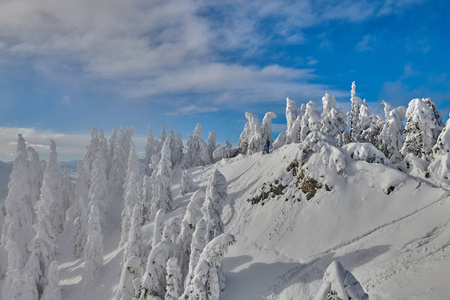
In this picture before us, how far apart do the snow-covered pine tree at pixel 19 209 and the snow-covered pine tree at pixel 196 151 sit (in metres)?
27.8

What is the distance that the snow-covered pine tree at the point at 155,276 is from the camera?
1594 cm

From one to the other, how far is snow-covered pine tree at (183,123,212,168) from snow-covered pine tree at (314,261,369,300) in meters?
48.2

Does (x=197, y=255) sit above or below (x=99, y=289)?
above

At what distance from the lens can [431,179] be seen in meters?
17.7

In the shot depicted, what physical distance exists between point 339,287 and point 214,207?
37.9 ft

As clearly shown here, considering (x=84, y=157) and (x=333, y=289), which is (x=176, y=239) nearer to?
(x=333, y=289)

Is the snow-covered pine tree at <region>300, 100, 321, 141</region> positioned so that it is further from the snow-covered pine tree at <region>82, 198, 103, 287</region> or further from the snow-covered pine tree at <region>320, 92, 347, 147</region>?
the snow-covered pine tree at <region>82, 198, 103, 287</region>

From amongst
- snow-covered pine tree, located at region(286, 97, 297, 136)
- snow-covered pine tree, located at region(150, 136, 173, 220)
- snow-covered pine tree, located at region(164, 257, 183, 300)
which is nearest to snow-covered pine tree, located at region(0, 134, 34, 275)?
snow-covered pine tree, located at region(150, 136, 173, 220)

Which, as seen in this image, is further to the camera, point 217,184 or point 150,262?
point 217,184

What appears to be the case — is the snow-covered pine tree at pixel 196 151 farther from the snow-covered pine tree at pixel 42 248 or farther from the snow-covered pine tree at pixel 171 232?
the snow-covered pine tree at pixel 171 232

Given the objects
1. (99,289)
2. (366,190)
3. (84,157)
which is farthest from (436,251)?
(84,157)

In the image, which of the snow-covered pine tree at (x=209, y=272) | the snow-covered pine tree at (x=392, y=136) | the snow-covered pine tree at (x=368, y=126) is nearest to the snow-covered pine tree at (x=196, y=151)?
the snow-covered pine tree at (x=368, y=126)

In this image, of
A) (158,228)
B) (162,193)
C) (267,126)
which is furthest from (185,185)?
(267,126)

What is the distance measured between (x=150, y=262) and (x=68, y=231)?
2920 centimetres
